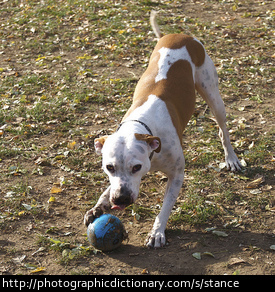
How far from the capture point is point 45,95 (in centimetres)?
812

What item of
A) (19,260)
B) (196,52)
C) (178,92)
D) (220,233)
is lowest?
(220,233)

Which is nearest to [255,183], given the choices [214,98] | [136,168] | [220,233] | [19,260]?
[220,233]

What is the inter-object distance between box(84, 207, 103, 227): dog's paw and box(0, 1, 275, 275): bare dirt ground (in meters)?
0.15

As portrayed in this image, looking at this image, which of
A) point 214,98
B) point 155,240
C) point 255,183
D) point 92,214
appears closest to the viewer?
point 155,240

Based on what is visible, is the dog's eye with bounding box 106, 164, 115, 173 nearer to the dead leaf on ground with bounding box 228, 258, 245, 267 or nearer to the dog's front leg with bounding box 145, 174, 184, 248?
the dog's front leg with bounding box 145, 174, 184, 248

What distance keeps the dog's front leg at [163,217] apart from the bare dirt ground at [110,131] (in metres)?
0.10

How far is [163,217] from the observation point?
4.61 metres

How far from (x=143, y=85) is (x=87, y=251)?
2.10 m

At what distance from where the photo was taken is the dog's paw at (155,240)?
4430mm

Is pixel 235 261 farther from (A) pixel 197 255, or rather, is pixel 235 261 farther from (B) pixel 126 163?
(B) pixel 126 163

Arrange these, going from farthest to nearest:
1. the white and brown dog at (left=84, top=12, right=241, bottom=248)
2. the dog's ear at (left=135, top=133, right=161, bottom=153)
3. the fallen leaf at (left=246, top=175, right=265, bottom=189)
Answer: the fallen leaf at (left=246, top=175, right=265, bottom=189) → the dog's ear at (left=135, top=133, right=161, bottom=153) → the white and brown dog at (left=84, top=12, right=241, bottom=248)

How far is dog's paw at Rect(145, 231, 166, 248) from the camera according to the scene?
4.43 metres

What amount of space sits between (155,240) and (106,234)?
1.70 ft

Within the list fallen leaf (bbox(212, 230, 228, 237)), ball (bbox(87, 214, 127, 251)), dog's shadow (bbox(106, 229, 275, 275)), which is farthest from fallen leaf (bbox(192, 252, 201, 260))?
ball (bbox(87, 214, 127, 251))
